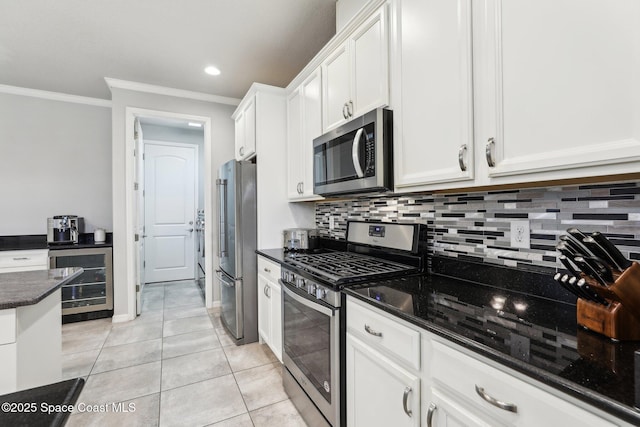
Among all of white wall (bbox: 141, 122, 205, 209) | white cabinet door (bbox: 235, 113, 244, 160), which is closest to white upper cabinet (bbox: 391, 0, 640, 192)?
white cabinet door (bbox: 235, 113, 244, 160)

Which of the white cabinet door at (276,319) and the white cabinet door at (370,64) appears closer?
the white cabinet door at (370,64)

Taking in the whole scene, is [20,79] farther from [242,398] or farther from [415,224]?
[415,224]

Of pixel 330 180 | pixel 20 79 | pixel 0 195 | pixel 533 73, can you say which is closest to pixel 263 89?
pixel 330 180

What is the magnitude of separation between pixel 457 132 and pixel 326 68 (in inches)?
46.8

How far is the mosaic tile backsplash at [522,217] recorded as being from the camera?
38.9 inches

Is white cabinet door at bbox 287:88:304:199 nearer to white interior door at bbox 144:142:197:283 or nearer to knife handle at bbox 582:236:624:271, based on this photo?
knife handle at bbox 582:236:624:271

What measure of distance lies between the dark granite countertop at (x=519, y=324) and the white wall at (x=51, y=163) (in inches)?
155

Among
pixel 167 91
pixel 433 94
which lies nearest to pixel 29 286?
pixel 433 94

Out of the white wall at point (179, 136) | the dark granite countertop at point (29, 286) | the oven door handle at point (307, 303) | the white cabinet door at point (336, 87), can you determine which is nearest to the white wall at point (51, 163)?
the white wall at point (179, 136)

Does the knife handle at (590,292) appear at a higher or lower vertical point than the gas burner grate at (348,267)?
higher

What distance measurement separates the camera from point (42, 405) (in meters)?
0.62

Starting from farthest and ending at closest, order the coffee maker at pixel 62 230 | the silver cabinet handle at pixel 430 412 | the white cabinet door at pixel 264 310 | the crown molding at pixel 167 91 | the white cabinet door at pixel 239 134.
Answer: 1. the coffee maker at pixel 62 230
2. the crown molding at pixel 167 91
3. the white cabinet door at pixel 239 134
4. the white cabinet door at pixel 264 310
5. the silver cabinet handle at pixel 430 412

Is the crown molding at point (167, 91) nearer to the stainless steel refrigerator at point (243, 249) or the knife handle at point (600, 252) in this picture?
the stainless steel refrigerator at point (243, 249)

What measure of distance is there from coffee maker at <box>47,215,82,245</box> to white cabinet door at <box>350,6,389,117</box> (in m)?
3.59
